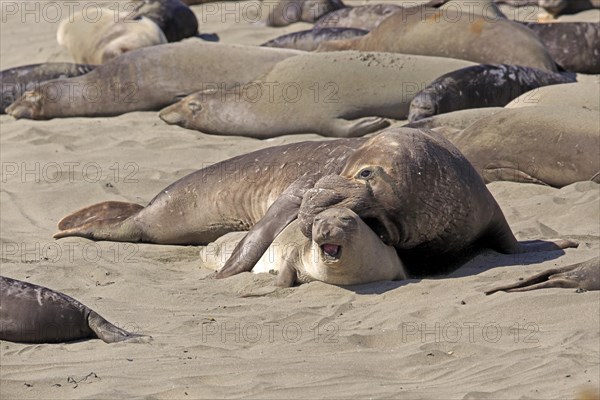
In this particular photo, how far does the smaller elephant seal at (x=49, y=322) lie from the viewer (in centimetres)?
507

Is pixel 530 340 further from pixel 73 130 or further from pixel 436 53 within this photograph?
pixel 436 53

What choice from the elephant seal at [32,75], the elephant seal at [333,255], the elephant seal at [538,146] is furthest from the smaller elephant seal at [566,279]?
the elephant seal at [32,75]

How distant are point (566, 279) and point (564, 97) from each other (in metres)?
3.91

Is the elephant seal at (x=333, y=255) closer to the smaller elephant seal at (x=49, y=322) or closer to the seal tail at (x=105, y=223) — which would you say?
the smaller elephant seal at (x=49, y=322)

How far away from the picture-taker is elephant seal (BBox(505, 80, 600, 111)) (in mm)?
8781

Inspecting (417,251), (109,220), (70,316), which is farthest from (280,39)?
(70,316)

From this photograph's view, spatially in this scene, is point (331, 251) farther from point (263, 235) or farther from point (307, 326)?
point (263, 235)

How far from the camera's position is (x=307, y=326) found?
203 inches

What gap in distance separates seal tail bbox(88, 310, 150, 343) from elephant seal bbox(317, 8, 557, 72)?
21.7 ft

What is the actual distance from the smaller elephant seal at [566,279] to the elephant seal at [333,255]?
56cm

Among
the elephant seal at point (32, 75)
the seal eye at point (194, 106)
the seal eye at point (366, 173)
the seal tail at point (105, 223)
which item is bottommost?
the elephant seal at point (32, 75)

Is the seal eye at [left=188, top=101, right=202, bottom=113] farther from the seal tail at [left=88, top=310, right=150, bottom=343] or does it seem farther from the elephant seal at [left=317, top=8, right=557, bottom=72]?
the seal tail at [left=88, top=310, right=150, bottom=343]

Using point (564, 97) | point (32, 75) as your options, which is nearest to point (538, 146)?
point (564, 97)

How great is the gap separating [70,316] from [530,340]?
1.80m
